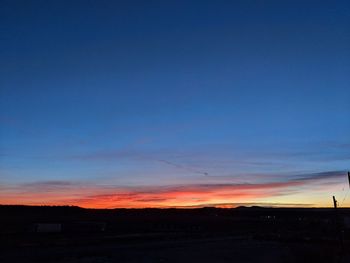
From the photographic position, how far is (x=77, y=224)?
9550 centimetres

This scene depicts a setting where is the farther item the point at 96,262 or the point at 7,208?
the point at 7,208

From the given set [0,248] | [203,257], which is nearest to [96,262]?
[203,257]

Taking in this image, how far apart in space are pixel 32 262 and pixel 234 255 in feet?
69.5

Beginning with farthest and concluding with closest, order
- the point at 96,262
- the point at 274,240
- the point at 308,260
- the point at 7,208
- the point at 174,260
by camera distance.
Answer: the point at 7,208, the point at 274,240, the point at 174,260, the point at 96,262, the point at 308,260

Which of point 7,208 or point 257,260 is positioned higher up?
point 7,208

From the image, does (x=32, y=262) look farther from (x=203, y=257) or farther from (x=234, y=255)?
(x=234, y=255)

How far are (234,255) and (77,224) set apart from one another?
5534 centimetres

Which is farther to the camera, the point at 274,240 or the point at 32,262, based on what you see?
the point at 274,240

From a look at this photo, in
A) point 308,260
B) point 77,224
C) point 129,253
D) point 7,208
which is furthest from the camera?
point 7,208

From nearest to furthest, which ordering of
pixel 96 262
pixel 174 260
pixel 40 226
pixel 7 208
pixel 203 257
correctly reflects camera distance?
pixel 96 262 → pixel 174 260 → pixel 203 257 → pixel 40 226 → pixel 7 208

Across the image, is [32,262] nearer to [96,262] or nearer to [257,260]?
[96,262]

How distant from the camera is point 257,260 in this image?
42938mm


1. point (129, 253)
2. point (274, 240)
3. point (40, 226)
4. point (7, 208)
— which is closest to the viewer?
point (129, 253)

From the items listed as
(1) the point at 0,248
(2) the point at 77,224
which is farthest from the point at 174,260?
(2) the point at 77,224
